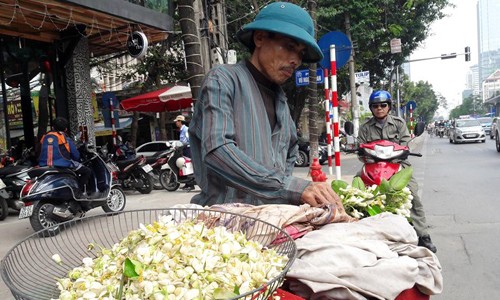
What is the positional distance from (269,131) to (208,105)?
28 cm

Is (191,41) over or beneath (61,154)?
over

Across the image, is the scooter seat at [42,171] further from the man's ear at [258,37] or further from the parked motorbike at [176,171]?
the man's ear at [258,37]

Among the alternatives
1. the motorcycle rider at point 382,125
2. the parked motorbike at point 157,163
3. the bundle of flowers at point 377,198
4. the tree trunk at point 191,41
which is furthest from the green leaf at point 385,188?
the parked motorbike at point 157,163

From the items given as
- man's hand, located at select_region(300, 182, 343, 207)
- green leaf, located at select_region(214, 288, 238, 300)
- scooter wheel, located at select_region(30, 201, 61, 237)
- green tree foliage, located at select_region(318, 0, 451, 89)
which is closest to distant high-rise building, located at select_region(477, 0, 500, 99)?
green tree foliage, located at select_region(318, 0, 451, 89)

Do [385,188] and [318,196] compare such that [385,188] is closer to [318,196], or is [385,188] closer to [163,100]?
[318,196]

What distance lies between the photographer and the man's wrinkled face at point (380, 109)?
159 inches

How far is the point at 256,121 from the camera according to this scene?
4.85 ft

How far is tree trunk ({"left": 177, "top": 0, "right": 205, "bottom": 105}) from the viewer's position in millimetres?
2920

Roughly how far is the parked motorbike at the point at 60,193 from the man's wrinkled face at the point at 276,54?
14.3ft

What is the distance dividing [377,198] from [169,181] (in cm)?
796

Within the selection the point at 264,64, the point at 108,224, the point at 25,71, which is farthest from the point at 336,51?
the point at 25,71

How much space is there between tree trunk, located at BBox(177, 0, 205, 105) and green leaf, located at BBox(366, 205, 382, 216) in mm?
1638

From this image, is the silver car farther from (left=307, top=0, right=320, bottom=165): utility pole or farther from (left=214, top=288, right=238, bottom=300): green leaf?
(left=214, top=288, right=238, bottom=300): green leaf

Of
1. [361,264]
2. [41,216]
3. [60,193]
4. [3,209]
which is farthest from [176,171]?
[361,264]
